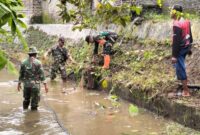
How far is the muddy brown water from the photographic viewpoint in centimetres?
811

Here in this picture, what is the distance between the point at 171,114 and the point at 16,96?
17.1ft

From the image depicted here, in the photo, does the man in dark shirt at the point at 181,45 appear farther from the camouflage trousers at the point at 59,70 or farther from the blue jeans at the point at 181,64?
the camouflage trousers at the point at 59,70

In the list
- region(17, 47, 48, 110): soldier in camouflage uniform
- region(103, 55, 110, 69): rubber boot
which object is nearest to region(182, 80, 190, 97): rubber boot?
region(17, 47, 48, 110): soldier in camouflage uniform

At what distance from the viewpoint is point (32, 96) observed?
9.69 m

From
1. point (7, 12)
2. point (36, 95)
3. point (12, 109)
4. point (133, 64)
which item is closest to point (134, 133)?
point (36, 95)

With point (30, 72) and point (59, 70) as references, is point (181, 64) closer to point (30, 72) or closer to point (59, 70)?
point (30, 72)

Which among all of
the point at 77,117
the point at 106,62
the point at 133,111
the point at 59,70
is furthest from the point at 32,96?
the point at 59,70

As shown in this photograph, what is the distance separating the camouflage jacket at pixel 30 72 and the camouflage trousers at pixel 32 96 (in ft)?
0.40

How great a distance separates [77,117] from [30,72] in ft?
4.90

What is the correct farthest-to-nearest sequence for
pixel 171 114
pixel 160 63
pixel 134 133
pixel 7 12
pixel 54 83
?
1. pixel 54 83
2. pixel 160 63
3. pixel 171 114
4. pixel 134 133
5. pixel 7 12

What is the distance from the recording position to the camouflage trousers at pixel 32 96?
9.60 metres

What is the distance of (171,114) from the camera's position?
8.55 metres

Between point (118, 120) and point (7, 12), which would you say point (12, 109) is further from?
point (7, 12)

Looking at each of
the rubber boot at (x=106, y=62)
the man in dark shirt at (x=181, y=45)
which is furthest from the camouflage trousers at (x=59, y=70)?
the man in dark shirt at (x=181, y=45)
